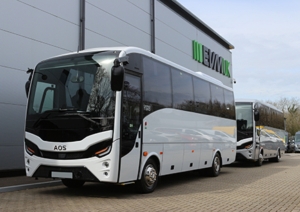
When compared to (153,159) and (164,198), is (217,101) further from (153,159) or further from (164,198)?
(164,198)

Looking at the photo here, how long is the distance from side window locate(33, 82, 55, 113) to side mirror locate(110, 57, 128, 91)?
1.63 m

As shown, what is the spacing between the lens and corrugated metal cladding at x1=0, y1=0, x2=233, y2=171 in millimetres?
12727

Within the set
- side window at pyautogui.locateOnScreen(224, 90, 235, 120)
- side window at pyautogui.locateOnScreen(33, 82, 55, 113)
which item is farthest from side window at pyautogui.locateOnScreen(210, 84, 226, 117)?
side window at pyautogui.locateOnScreen(33, 82, 55, 113)

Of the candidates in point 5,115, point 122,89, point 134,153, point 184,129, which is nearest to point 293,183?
A: point 184,129

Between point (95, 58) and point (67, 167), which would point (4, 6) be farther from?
point (67, 167)

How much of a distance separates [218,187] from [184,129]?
194 centimetres

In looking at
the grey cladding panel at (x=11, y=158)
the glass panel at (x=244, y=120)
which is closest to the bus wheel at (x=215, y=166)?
the glass panel at (x=244, y=120)

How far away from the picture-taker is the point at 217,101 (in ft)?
47.2

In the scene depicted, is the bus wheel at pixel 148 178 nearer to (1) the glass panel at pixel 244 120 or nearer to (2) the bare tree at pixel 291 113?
(1) the glass panel at pixel 244 120

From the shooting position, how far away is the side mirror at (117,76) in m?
7.83

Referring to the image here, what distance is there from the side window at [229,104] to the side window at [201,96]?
2.21m

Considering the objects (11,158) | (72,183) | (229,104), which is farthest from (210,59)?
(72,183)

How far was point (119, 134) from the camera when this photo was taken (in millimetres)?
8062

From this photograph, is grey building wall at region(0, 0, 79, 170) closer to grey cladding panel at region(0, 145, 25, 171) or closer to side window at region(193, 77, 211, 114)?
grey cladding panel at region(0, 145, 25, 171)
